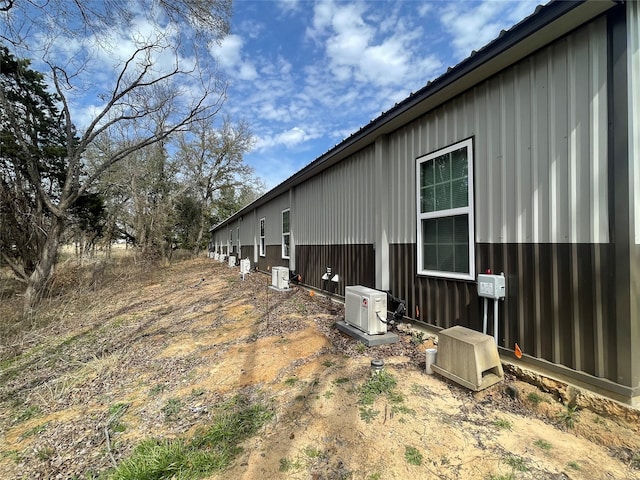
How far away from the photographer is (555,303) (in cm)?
244

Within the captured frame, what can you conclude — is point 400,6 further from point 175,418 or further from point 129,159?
point 129,159

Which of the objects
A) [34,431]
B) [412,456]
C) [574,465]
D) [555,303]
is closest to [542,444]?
[574,465]

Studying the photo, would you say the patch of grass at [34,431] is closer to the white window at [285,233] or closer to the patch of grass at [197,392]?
the patch of grass at [197,392]

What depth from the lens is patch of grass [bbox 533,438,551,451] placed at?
6.19 feet

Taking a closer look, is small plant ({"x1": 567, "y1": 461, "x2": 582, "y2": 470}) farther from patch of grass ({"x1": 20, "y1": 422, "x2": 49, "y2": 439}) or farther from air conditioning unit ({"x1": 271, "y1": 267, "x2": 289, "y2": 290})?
air conditioning unit ({"x1": 271, "y1": 267, "x2": 289, "y2": 290})

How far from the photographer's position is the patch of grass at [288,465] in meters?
1.81

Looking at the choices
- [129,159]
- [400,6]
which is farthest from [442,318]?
[129,159]

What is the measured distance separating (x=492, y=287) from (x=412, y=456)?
175 centimetres

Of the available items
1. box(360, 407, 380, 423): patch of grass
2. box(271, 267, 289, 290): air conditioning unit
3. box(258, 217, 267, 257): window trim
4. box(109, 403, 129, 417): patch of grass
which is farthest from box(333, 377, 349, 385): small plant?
box(258, 217, 267, 257): window trim

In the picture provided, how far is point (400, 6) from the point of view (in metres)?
5.35

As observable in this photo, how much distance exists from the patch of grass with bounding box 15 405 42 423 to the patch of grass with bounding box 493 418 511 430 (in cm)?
419

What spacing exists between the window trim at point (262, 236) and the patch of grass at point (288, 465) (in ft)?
34.2

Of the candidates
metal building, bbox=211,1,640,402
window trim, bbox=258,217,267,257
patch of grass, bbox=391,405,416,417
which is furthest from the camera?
window trim, bbox=258,217,267,257

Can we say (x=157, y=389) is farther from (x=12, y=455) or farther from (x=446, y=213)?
(x=446, y=213)
